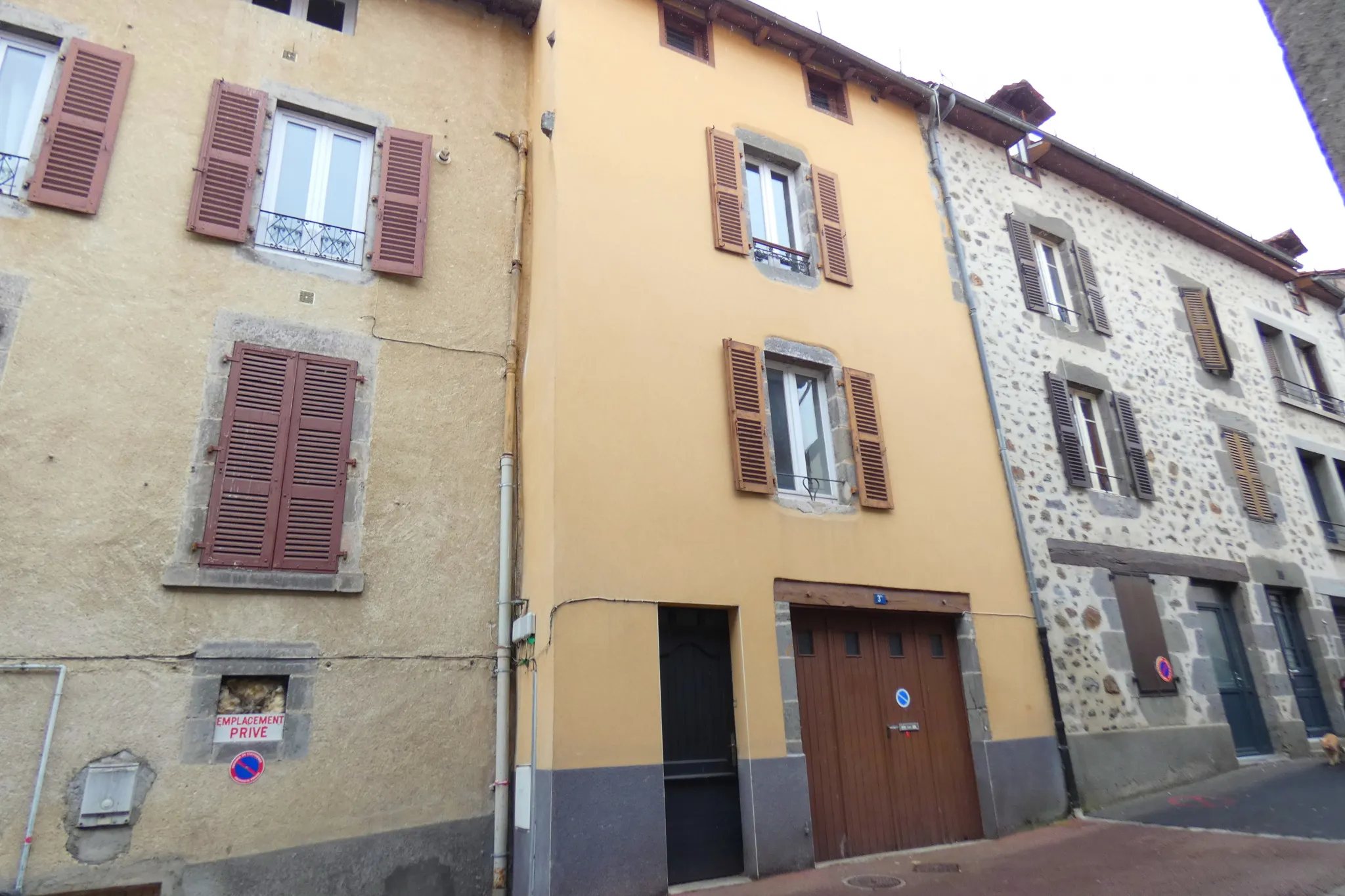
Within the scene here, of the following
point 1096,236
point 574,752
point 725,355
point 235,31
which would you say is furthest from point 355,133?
point 1096,236

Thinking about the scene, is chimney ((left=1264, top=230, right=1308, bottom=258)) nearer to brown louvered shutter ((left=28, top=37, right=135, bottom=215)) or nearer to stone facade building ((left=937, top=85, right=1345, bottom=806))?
stone facade building ((left=937, top=85, right=1345, bottom=806))

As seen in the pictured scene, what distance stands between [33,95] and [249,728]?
204 inches

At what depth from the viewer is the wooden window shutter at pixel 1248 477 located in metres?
10.6

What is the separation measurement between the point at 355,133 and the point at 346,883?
6.20 meters

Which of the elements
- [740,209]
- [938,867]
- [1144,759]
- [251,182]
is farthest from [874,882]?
[251,182]

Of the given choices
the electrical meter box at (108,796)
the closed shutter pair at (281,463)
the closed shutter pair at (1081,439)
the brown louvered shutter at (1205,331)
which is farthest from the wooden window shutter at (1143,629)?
the electrical meter box at (108,796)

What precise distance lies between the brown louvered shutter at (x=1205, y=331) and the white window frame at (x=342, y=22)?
11.5 m

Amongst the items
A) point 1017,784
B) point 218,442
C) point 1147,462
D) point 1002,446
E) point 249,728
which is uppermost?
point 1147,462

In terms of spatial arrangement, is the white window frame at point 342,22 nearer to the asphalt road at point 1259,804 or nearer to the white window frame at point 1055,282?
the white window frame at point 1055,282

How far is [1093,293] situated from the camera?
10.5m

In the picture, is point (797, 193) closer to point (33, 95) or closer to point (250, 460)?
point (250, 460)

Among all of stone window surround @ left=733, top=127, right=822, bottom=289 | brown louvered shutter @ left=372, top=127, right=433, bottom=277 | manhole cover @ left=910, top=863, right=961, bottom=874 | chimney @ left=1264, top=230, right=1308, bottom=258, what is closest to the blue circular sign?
brown louvered shutter @ left=372, top=127, right=433, bottom=277

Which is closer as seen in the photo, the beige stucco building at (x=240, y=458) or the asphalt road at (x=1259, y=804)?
the beige stucco building at (x=240, y=458)

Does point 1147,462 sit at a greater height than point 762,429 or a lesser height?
greater
